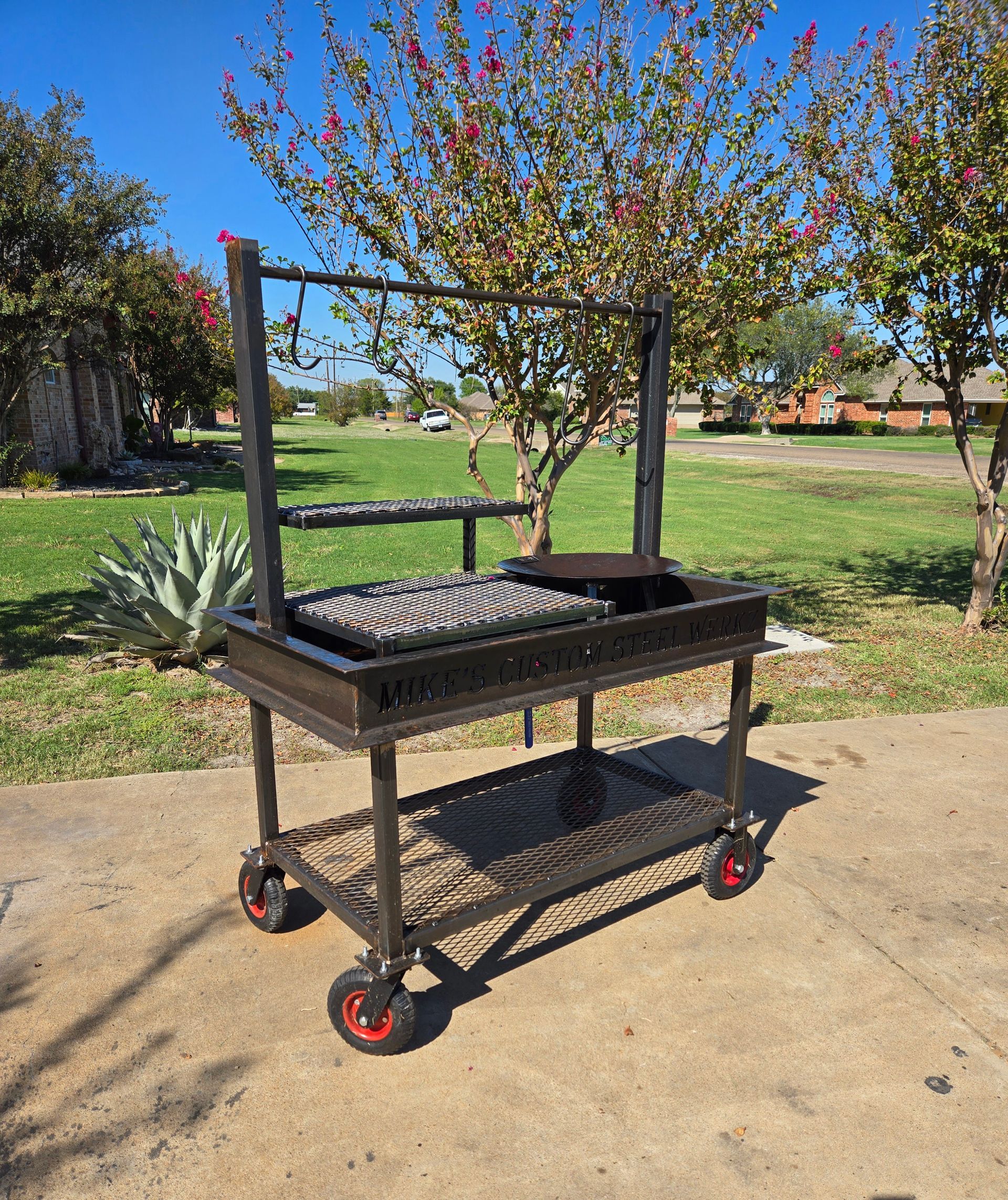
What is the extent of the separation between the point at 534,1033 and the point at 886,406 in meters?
67.9

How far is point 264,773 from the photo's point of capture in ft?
9.68

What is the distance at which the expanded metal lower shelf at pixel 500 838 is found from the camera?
2688 mm

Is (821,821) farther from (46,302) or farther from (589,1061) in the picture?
(46,302)

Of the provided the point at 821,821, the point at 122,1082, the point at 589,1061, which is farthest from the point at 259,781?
the point at 821,821

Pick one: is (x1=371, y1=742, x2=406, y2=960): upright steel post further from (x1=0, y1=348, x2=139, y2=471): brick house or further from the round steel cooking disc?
(x1=0, y1=348, x2=139, y2=471): brick house

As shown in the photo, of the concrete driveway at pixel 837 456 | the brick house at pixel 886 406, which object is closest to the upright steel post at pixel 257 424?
the concrete driveway at pixel 837 456

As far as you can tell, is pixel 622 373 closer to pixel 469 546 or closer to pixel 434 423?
pixel 469 546

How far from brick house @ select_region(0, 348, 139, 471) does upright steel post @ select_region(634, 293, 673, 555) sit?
46.9 feet

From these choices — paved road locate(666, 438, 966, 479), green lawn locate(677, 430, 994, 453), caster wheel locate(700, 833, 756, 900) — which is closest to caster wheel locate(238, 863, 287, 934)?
caster wheel locate(700, 833, 756, 900)

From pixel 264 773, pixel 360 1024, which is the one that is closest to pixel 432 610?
pixel 264 773

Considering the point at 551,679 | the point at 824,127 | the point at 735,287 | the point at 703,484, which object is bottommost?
the point at 703,484

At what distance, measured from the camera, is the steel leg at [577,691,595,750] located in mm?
3980

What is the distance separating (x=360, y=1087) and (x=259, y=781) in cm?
105

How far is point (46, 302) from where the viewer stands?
1435 cm
